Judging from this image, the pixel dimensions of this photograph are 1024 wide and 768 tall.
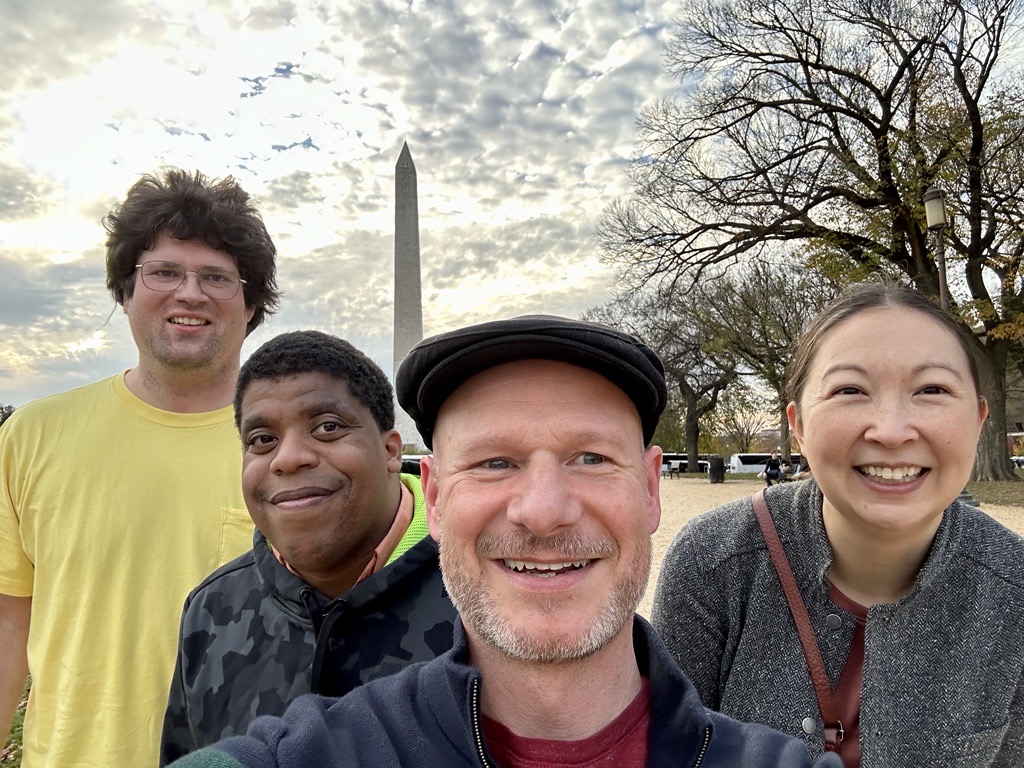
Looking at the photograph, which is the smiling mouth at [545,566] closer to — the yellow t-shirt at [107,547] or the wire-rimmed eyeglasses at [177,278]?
the yellow t-shirt at [107,547]

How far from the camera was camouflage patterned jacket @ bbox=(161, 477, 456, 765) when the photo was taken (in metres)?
2.10

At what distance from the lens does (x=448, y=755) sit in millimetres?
1509

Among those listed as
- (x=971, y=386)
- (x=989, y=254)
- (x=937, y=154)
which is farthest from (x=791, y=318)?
(x=971, y=386)

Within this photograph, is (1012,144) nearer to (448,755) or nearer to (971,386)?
(971,386)

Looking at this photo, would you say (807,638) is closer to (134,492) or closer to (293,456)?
(293,456)

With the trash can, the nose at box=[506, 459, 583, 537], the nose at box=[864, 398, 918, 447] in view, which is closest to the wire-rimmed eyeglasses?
the nose at box=[506, 459, 583, 537]

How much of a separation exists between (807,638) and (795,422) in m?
0.72

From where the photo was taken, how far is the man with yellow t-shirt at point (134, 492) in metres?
2.71

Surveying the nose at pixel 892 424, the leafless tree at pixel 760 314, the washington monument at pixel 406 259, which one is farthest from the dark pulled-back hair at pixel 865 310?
the leafless tree at pixel 760 314

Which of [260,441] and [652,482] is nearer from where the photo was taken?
[652,482]

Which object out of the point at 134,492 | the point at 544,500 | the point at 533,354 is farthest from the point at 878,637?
the point at 134,492

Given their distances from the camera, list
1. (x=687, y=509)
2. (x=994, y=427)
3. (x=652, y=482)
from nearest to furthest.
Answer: (x=652, y=482), (x=687, y=509), (x=994, y=427)

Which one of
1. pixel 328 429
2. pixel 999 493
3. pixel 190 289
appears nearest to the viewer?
pixel 328 429

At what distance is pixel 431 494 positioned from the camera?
1.91 meters
